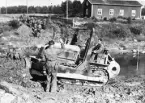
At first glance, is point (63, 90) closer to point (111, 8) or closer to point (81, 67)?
point (81, 67)

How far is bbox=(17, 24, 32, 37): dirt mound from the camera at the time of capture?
28133mm

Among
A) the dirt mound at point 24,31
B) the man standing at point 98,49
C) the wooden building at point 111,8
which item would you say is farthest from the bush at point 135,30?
the man standing at point 98,49

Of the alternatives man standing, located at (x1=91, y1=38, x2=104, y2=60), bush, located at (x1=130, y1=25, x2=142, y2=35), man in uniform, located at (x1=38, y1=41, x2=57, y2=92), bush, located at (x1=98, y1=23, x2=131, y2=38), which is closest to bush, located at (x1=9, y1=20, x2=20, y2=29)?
bush, located at (x1=98, y1=23, x2=131, y2=38)

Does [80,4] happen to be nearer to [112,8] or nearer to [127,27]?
[112,8]

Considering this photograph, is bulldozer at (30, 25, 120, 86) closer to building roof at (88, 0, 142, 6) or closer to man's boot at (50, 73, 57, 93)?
man's boot at (50, 73, 57, 93)

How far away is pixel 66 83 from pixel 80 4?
4056 centimetres

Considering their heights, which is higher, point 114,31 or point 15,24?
point 15,24

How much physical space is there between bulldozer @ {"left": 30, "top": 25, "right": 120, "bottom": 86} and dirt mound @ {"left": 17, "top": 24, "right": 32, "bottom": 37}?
55.6ft

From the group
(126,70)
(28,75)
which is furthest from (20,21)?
(28,75)

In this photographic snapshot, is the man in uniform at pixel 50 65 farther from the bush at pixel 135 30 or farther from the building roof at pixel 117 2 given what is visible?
the building roof at pixel 117 2

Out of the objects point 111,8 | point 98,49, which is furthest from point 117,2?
point 98,49

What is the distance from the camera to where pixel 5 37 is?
26.7m

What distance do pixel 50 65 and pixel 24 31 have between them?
19.8m

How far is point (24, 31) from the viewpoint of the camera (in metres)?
28.7
